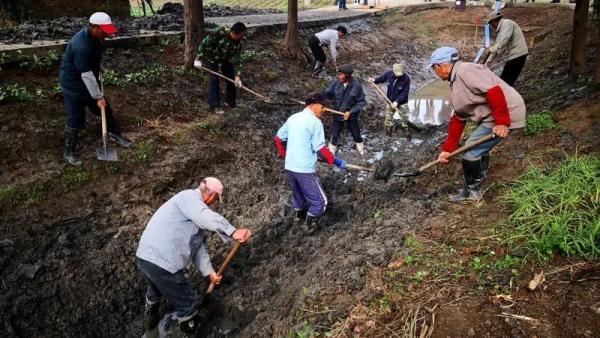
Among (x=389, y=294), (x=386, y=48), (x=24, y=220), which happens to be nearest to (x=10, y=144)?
(x=24, y=220)

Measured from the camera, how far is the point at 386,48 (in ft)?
53.8

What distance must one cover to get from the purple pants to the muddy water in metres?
6.09

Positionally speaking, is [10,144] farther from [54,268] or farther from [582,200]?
[582,200]

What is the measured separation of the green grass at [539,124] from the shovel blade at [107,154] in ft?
21.3

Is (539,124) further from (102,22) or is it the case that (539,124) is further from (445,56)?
(102,22)

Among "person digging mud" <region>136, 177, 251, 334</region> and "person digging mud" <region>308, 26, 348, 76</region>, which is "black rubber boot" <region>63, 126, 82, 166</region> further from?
"person digging mud" <region>308, 26, 348, 76</region>

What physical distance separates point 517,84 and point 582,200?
769 centimetres

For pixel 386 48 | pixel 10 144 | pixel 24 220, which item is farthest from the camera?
pixel 386 48

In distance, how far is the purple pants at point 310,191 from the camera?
550 centimetres

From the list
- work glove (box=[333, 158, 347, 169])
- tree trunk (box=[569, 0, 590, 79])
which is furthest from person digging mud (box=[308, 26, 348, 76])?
work glove (box=[333, 158, 347, 169])

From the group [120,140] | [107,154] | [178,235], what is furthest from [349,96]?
[178,235]

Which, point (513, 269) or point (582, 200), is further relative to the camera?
point (582, 200)

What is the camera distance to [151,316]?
4.41 m

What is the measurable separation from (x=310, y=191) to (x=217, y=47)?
3.97 metres
